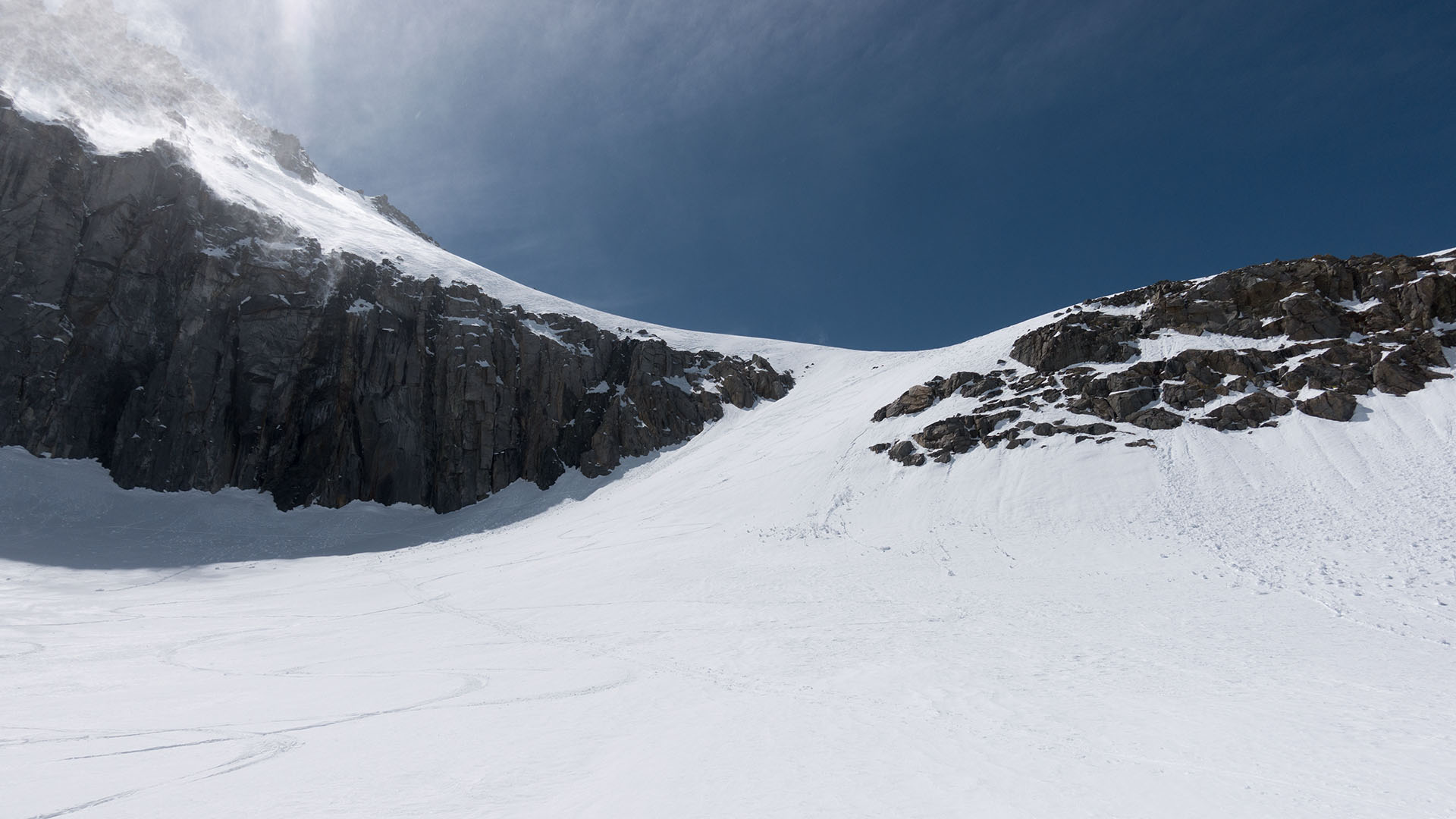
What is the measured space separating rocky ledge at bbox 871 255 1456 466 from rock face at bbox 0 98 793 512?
999 inches

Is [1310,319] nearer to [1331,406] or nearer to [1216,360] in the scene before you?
[1216,360]

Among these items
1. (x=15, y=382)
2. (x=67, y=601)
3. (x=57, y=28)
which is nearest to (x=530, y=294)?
(x=15, y=382)

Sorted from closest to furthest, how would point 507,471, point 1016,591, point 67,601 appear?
point 1016,591, point 67,601, point 507,471

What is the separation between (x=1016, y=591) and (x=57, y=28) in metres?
99.5

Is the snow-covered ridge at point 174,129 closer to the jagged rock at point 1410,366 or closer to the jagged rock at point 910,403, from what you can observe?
the jagged rock at point 910,403

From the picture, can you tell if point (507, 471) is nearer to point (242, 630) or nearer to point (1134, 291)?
point (242, 630)

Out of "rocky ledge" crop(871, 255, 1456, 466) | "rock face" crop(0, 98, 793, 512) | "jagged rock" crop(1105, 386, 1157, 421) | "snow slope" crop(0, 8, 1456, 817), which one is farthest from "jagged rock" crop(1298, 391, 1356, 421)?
"rock face" crop(0, 98, 793, 512)

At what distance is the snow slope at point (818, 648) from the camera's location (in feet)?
21.2

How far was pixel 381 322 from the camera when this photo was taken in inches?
1960

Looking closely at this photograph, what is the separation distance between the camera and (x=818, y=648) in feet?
40.2

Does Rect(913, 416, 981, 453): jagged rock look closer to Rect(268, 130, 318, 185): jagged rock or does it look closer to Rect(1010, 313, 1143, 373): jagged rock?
Rect(1010, 313, 1143, 373): jagged rock

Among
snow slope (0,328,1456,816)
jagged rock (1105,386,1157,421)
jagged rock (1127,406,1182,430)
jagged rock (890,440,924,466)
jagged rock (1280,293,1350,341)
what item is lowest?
snow slope (0,328,1456,816)

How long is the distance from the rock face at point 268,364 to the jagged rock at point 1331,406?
117 feet

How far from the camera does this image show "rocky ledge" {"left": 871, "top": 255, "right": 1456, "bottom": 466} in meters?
26.5
